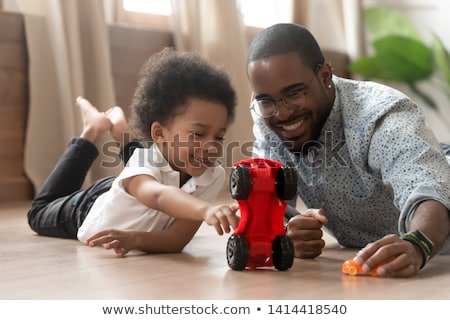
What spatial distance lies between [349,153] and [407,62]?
3.75m

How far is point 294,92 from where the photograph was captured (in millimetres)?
1655

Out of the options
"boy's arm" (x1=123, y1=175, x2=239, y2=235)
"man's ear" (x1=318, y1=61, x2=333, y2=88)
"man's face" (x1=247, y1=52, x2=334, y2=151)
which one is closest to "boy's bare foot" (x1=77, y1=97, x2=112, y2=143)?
"boy's arm" (x1=123, y1=175, x2=239, y2=235)

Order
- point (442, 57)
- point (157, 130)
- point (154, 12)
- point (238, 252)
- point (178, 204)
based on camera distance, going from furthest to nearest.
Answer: point (442, 57) < point (154, 12) < point (157, 130) < point (178, 204) < point (238, 252)

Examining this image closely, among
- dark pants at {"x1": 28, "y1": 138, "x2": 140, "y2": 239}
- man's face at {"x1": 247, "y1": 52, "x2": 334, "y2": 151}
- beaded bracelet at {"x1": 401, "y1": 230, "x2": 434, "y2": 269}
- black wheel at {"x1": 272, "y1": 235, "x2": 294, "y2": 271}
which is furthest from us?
dark pants at {"x1": 28, "y1": 138, "x2": 140, "y2": 239}

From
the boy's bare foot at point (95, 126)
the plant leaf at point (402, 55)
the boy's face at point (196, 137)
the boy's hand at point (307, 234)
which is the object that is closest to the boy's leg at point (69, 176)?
the boy's bare foot at point (95, 126)

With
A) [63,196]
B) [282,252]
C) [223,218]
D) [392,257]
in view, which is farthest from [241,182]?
[63,196]

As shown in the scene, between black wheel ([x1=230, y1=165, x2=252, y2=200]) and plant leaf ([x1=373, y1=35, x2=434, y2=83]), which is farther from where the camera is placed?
plant leaf ([x1=373, y1=35, x2=434, y2=83])

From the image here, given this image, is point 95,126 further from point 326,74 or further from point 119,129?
point 326,74

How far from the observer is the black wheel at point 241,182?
1.39m

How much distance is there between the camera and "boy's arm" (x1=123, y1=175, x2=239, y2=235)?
54.6 inches

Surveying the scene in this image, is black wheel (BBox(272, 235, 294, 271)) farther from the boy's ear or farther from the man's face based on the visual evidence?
the boy's ear

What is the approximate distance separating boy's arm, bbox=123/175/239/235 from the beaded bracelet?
0.34 meters

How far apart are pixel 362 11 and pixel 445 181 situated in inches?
174
